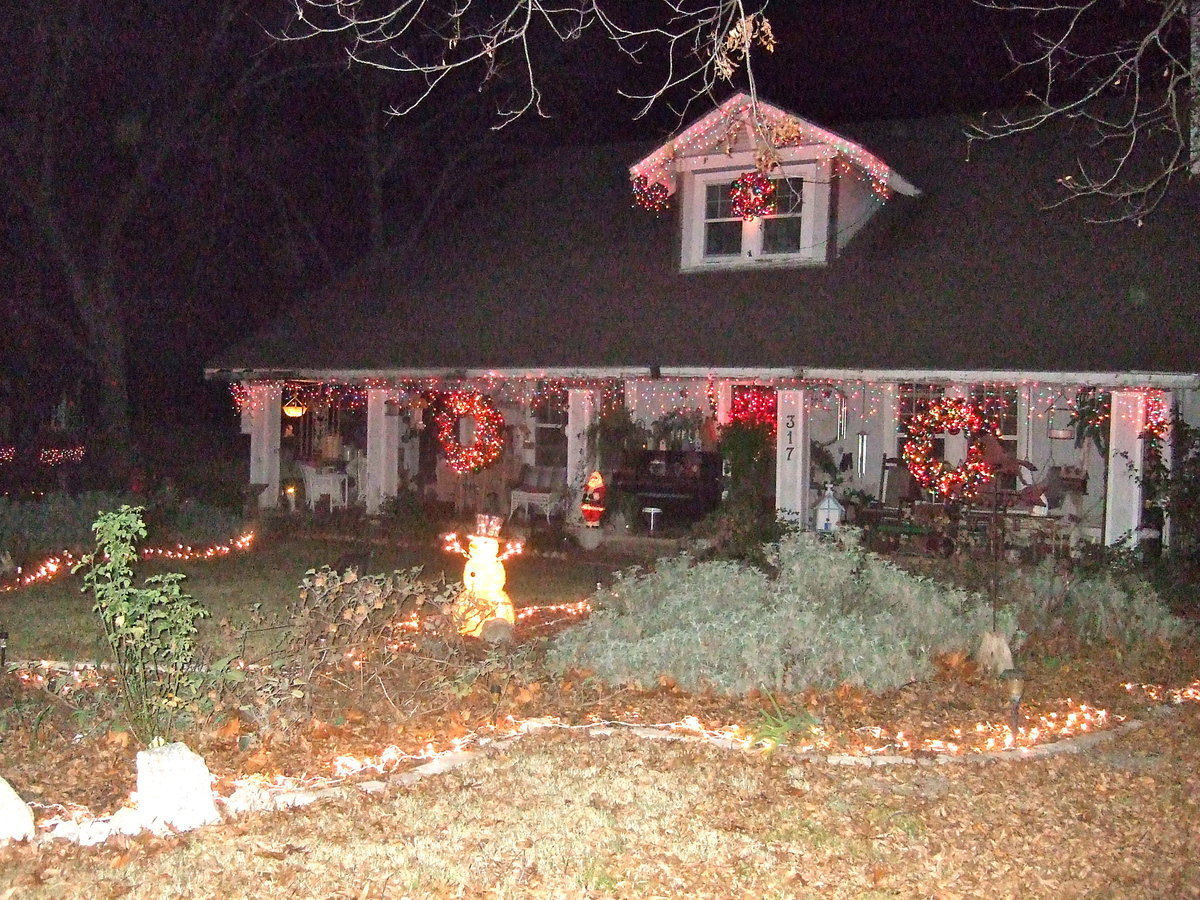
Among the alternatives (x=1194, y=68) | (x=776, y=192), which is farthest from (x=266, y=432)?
(x=1194, y=68)

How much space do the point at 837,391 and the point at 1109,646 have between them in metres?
6.26

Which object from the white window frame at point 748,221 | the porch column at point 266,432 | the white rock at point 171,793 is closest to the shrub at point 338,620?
the white rock at point 171,793

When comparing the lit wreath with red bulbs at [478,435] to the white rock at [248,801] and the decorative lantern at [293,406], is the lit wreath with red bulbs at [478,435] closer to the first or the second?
the decorative lantern at [293,406]

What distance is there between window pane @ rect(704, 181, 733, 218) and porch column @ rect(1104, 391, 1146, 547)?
5592mm

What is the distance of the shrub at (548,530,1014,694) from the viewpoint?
7.91 meters

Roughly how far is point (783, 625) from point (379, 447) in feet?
33.9

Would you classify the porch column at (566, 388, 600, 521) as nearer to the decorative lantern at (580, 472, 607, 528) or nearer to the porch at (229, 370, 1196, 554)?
Result: the porch at (229, 370, 1196, 554)

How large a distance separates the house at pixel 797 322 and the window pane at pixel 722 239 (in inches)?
1.1

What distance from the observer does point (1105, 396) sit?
13445mm

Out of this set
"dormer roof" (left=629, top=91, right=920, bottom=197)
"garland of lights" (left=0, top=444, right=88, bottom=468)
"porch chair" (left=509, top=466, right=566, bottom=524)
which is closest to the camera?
"dormer roof" (left=629, top=91, right=920, bottom=197)

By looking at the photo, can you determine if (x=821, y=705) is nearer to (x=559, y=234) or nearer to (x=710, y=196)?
(x=710, y=196)

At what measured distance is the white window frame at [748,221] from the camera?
15.3 meters

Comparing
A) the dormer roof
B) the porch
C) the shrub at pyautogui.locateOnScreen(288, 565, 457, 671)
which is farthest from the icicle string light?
the shrub at pyautogui.locateOnScreen(288, 565, 457, 671)

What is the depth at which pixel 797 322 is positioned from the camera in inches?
568
